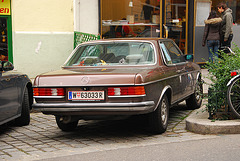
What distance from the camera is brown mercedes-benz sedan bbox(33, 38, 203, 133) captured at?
628 centimetres

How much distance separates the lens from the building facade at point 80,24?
1388cm

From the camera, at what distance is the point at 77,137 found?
6.97 meters

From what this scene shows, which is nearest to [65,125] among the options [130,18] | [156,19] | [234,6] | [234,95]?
[234,95]

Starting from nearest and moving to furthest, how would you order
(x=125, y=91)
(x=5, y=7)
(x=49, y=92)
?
(x=125, y=91), (x=49, y=92), (x=5, y=7)

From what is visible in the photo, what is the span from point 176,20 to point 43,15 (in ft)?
15.0

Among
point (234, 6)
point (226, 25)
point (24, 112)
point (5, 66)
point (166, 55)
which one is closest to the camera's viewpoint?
point (5, 66)

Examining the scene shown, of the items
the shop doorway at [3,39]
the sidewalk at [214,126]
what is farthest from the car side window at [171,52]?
the shop doorway at [3,39]

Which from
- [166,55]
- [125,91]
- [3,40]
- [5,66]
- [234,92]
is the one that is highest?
[3,40]

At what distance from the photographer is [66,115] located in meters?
6.64

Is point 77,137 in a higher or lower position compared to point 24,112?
lower

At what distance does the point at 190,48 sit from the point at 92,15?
3562mm

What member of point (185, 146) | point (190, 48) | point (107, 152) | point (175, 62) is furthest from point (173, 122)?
point (190, 48)

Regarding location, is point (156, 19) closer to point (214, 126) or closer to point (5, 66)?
point (5, 66)

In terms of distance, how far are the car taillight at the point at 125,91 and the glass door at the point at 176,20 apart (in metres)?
9.41
